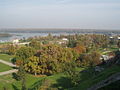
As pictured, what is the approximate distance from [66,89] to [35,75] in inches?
408

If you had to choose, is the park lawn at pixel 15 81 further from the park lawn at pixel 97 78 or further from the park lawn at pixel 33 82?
the park lawn at pixel 97 78

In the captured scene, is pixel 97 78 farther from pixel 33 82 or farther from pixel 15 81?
pixel 15 81

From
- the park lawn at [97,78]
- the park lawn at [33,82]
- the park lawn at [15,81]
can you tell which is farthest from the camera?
the park lawn at [15,81]

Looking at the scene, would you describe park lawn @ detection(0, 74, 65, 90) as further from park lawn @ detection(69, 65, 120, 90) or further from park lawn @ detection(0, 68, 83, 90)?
park lawn @ detection(69, 65, 120, 90)

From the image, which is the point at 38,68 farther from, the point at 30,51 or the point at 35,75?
the point at 30,51

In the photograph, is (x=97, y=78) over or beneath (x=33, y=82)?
over

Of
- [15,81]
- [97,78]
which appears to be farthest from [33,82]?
[97,78]

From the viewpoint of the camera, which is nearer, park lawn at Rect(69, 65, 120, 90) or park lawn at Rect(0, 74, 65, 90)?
park lawn at Rect(69, 65, 120, 90)

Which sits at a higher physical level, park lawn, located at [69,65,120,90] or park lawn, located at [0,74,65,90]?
park lawn, located at [69,65,120,90]

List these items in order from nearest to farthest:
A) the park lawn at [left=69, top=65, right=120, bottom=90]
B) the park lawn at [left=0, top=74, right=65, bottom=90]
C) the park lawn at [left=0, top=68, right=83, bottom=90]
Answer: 1. the park lawn at [left=69, top=65, right=120, bottom=90]
2. the park lawn at [left=0, top=68, right=83, bottom=90]
3. the park lawn at [left=0, top=74, right=65, bottom=90]

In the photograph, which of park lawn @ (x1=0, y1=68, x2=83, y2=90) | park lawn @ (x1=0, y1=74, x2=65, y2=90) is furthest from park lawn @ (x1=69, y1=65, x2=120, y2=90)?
park lawn @ (x1=0, y1=74, x2=65, y2=90)

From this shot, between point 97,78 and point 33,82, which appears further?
point 33,82

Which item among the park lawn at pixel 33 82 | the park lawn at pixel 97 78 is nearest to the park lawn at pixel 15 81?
the park lawn at pixel 33 82

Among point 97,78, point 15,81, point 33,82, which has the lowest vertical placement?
point 33,82
